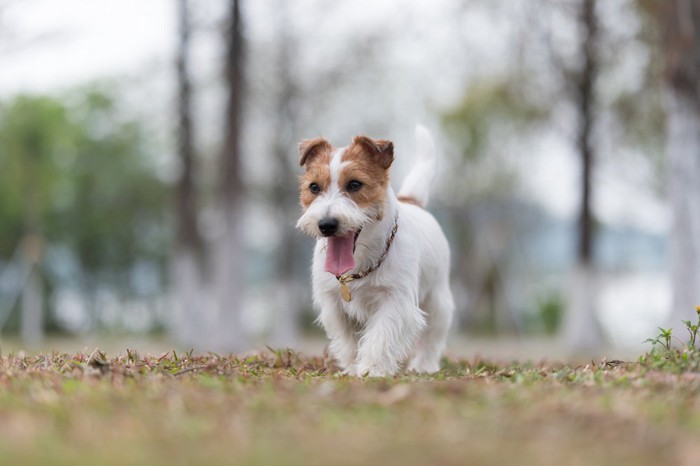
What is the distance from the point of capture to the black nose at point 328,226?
5875 mm

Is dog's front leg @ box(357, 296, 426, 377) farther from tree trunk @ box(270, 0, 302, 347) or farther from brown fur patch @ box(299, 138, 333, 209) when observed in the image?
tree trunk @ box(270, 0, 302, 347)

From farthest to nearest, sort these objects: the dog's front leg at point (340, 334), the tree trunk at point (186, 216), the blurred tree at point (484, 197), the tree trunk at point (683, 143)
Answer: the blurred tree at point (484, 197) → the tree trunk at point (186, 216) → the tree trunk at point (683, 143) → the dog's front leg at point (340, 334)

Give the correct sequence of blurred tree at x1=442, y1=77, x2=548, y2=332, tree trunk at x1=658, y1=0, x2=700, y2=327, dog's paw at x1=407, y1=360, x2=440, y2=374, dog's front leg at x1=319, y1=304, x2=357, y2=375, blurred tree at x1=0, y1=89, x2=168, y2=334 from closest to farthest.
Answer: dog's front leg at x1=319, y1=304, x2=357, y2=375, dog's paw at x1=407, y1=360, x2=440, y2=374, tree trunk at x1=658, y1=0, x2=700, y2=327, blurred tree at x1=442, y1=77, x2=548, y2=332, blurred tree at x1=0, y1=89, x2=168, y2=334

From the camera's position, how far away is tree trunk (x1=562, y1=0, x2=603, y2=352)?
21.7 meters

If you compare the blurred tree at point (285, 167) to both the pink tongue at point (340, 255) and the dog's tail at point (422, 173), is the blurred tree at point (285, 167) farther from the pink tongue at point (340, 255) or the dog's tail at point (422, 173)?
the pink tongue at point (340, 255)

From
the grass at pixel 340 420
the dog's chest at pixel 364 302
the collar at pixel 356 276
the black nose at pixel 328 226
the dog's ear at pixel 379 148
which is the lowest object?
the grass at pixel 340 420

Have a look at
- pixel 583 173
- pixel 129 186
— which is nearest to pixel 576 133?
pixel 583 173

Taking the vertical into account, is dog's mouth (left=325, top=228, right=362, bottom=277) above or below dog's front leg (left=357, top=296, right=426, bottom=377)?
above

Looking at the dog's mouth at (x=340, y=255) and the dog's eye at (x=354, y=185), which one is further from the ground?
the dog's eye at (x=354, y=185)

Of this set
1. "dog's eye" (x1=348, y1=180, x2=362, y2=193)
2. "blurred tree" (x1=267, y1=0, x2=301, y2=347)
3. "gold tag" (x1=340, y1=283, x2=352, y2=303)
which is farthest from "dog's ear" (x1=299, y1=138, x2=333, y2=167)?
"blurred tree" (x1=267, y1=0, x2=301, y2=347)

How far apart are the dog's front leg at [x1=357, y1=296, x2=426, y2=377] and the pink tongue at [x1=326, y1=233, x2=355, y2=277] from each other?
498 mm

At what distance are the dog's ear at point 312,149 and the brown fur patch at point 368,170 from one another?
24 cm

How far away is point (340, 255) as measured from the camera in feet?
20.3

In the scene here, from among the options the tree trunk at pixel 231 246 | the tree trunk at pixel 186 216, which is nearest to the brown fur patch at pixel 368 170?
the tree trunk at pixel 231 246
